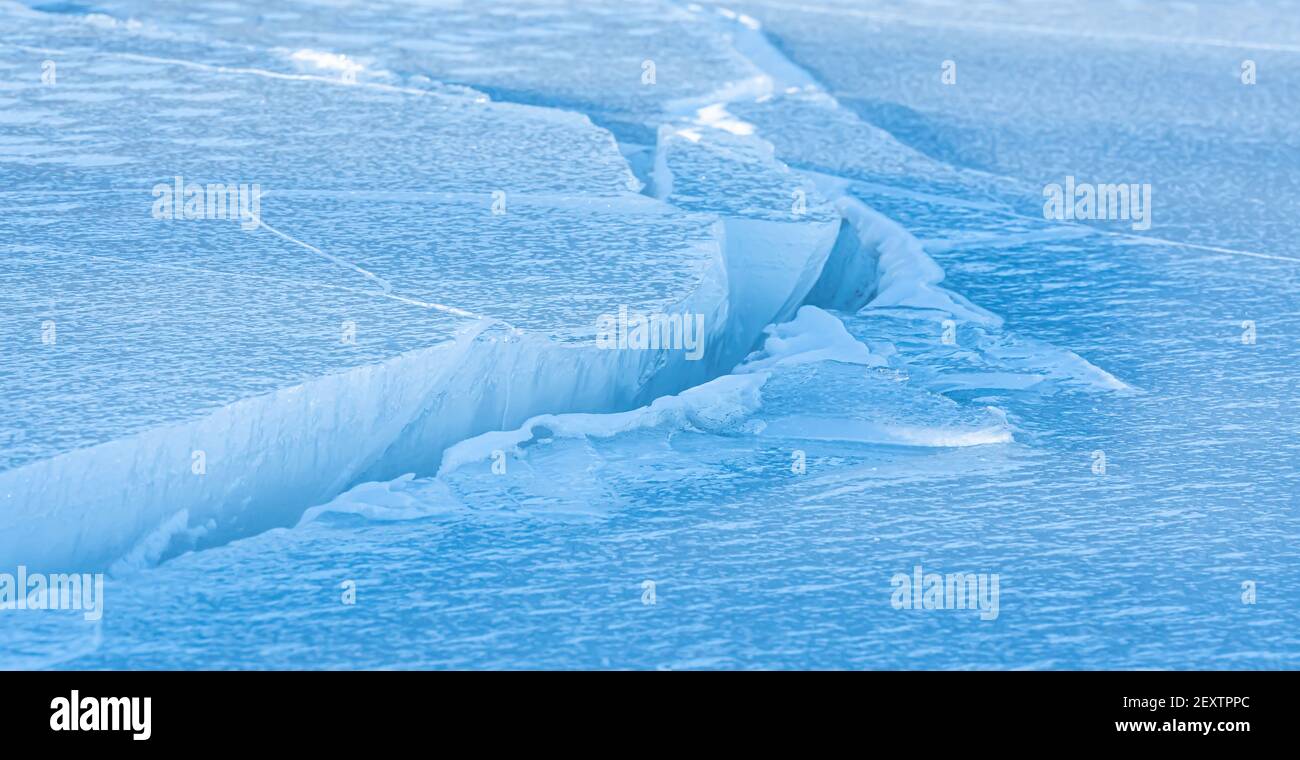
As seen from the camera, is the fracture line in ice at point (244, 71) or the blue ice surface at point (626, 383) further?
the fracture line in ice at point (244, 71)

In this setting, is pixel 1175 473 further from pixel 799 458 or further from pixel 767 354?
pixel 767 354

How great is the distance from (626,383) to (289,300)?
23.7 inches

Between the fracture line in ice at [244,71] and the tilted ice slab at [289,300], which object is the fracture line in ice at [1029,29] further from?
the tilted ice slab at [289,300]

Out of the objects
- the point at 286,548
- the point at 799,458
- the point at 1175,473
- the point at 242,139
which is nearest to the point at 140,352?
the point at 286,548

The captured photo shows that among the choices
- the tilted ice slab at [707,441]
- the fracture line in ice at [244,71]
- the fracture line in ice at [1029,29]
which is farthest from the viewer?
the fracture line in ice at [1029,29]

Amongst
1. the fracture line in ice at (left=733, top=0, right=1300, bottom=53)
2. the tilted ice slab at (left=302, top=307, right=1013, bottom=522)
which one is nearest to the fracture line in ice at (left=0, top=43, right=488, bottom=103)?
the tilted ice slab at (left=302, top=307, right=1013, bottom=522)

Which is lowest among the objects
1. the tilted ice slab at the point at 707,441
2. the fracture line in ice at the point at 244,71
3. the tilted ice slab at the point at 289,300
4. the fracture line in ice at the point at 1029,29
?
the tilted ice slab at the point at 707,441

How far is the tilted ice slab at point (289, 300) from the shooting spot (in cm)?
225

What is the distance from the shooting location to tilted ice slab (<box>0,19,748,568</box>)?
225 cm

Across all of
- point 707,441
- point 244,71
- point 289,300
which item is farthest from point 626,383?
point 244,71

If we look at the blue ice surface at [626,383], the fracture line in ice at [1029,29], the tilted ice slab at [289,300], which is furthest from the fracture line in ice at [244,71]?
the fracture line in ice at [1029,29]

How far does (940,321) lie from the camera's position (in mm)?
3209

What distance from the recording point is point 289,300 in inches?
108
